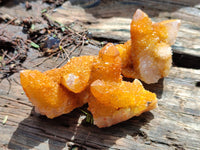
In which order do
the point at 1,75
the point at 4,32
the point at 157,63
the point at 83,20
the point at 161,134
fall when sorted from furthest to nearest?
the point at 83,20, the point at 4,32, the point at 1,75, the point at 157,63, the point at 161,134

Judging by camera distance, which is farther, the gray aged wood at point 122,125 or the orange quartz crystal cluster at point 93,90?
the gray aged wood at point 122,125

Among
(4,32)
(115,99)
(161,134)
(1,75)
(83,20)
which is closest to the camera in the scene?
(115,99)

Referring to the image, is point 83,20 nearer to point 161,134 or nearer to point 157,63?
point 157,63

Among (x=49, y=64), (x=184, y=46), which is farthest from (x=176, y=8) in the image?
(x=49, y=64)

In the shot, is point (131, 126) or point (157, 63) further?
point (157, 63)

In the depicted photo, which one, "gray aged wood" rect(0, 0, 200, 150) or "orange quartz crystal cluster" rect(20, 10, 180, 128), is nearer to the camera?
"orange quartz crystal cluster" rect(20, 10, 180, 128)

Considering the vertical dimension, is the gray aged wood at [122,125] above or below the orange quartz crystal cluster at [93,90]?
below

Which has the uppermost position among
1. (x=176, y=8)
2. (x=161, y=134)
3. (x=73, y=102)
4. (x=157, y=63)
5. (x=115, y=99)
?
(x=176, y=8)

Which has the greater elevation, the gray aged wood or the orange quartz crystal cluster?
the orange quartz crystal cluster

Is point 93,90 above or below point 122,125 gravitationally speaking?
above

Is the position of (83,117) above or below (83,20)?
below

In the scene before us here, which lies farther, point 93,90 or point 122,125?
point 122,125
